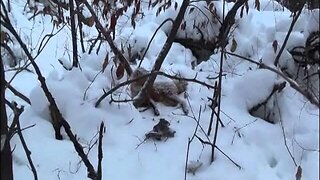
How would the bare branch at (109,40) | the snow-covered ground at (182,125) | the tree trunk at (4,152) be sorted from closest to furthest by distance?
the tree trunk at (4,152) < the snow-covered ground at (182,125) < the bare branch at (109,40)

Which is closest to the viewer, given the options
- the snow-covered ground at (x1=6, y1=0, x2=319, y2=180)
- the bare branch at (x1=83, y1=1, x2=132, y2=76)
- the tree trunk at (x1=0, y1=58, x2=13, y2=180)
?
the tree trunk at (x1=0, y1=58, x2=13, y2=180)

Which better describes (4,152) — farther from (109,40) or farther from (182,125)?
(109,40)

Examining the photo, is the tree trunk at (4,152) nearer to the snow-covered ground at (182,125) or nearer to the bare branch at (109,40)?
the snow-covered ground at (182,125)

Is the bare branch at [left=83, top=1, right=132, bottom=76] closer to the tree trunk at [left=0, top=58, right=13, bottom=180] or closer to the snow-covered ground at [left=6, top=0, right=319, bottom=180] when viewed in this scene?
the snow-covered ground at [left=6, top=0, right=319, bottom=180]

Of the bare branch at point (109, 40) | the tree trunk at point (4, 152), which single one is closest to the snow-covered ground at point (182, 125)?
the bare branch at point (109, 40)

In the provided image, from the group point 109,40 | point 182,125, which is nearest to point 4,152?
point 182,125

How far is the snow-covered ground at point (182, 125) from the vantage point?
2623mm

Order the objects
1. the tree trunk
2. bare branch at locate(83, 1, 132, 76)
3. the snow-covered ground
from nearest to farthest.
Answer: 1. the tree trunk
2. the snow-covered ground
3. bare branch at locate(83, 1, 132, 76)

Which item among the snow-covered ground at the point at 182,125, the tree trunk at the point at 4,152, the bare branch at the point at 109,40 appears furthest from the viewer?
the bare branch at the point at 109,40

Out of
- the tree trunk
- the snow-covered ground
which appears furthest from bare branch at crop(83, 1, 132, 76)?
the tree trunk

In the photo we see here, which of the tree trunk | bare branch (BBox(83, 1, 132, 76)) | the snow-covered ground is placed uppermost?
the tree trunk

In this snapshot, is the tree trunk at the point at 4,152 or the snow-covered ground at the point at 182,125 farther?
the snow-covered ground at the point at 182,125

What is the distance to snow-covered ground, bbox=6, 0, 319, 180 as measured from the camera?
8.61 feet

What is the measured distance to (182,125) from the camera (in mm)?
2979
